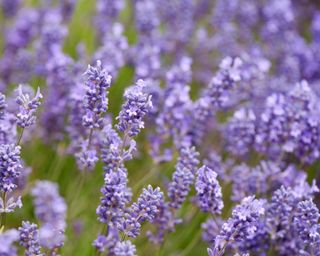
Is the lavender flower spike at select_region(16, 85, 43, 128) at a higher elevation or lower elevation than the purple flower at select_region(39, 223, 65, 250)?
higher

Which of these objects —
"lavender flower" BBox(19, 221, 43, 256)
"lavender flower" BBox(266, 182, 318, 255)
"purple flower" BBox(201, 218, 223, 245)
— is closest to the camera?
"lavender flower" BBox(19, 221, 43, 256)

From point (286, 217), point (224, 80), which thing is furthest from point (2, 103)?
point (286, 217)

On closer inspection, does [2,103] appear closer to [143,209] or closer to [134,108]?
[134,108]

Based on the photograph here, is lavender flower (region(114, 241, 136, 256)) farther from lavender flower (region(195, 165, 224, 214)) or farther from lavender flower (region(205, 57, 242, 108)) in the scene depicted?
lavender flower (region(205, 57, 242, 108))

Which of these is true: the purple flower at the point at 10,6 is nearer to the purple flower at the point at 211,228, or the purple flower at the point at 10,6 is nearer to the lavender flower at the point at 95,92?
the lavender flower at the point at 95,92

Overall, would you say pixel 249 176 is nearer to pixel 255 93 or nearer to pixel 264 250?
pixel 264 250

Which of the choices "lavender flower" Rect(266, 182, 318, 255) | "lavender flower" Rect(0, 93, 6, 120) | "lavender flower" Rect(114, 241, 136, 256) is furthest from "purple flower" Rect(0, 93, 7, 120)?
"lavender flower" Rect(266, 182, 318, 255)

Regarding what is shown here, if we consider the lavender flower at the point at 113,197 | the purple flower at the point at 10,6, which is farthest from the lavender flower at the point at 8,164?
the purple flower at the point at 10,6
